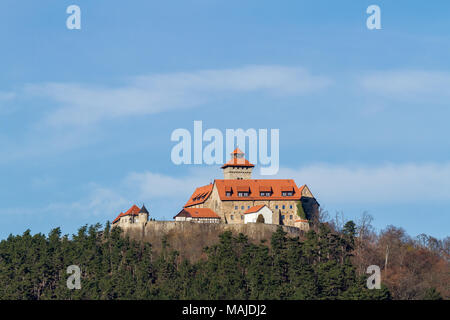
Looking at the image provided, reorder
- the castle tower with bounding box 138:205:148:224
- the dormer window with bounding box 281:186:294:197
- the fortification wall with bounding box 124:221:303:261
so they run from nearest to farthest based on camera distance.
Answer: the fortification wall with bounding box 124:221:303:261
the castle tower with bounding box 138:205:148:224
the dormer window with bounding box 281:186:294:197

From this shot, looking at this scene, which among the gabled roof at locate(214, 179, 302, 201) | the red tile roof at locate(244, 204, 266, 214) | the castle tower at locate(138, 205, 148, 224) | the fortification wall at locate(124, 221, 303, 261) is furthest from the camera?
the gabled roof at locate(214, 179, 302, 201)

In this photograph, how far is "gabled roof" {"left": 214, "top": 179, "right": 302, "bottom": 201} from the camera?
522 feet

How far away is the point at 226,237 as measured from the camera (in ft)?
479

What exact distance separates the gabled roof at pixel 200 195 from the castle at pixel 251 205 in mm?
520

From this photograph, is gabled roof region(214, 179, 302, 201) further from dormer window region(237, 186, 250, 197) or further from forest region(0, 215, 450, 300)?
forest region(0, 215, 450, 300)

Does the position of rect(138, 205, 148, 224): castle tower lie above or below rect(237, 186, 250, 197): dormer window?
below

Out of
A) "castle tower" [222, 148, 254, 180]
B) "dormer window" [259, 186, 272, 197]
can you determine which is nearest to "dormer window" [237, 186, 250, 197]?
"dormer window" [259, 186, 272, 197]

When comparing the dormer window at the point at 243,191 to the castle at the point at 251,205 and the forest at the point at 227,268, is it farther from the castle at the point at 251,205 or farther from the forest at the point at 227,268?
the forest at the point at 227,268

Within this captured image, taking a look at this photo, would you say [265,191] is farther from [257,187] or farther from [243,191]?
[243,191]

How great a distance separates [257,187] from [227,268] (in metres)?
23.6

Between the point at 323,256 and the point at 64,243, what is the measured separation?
1510 inches
